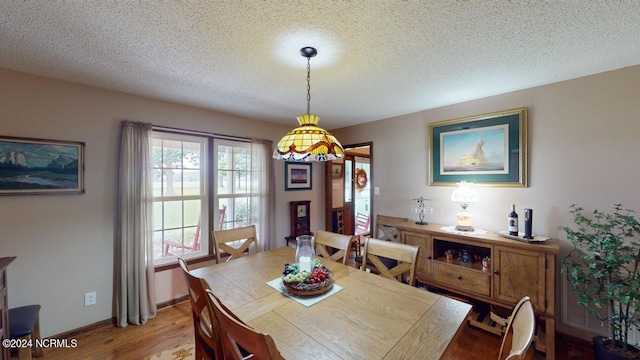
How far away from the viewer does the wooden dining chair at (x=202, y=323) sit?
1205 mm

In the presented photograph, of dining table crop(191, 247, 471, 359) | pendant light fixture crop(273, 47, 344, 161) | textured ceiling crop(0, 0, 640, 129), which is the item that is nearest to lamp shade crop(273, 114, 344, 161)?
pendant light fixture crop(273, 47, 344, 161)

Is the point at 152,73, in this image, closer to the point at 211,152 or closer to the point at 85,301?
the point at 211,152

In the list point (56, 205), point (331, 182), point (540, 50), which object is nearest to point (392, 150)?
point (331, 182)

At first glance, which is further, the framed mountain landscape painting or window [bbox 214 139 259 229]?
window [bbox 214 139 259 229]

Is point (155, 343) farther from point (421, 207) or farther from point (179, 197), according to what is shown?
point (421, 207)

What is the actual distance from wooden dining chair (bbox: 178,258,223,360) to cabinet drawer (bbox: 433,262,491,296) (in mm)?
2158

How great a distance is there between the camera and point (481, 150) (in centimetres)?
268

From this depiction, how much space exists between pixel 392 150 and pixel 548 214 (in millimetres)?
1781

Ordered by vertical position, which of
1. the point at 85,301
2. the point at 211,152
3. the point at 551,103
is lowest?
the point at 85,301

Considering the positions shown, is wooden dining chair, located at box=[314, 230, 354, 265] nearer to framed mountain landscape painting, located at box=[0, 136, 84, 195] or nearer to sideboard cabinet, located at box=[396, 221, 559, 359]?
sideboard cabinet, located at box=[396, 221, 559, 359]

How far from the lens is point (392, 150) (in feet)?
11.4

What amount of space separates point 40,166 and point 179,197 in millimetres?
1138

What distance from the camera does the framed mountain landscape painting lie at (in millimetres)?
1962

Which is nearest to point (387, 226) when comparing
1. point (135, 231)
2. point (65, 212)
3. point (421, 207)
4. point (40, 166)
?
point (421, 207)
